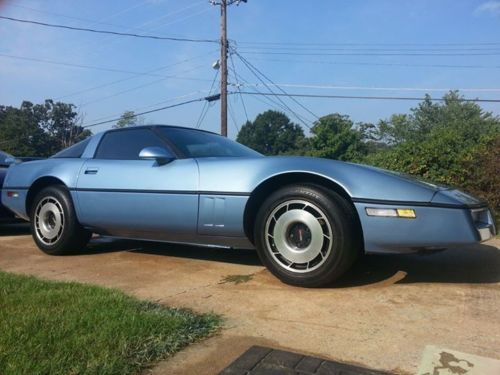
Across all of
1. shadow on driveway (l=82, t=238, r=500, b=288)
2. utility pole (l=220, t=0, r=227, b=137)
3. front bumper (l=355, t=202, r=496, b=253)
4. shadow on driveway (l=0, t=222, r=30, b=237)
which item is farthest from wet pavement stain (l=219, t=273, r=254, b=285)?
utility pole (l=220, t=0, r=227, b=137)

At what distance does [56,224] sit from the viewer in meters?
4.64

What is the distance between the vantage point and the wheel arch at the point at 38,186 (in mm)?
4748

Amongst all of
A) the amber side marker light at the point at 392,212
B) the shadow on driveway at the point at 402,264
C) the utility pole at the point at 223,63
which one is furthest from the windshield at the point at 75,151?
the utility pole at the point at 223,63

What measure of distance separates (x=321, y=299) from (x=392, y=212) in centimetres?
71

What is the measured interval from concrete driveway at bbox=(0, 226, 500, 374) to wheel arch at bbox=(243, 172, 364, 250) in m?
0.43

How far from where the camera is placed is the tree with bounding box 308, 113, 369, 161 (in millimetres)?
50250

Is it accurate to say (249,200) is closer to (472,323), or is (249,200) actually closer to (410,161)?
(472,323)

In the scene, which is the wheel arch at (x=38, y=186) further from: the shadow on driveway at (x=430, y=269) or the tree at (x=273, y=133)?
the tree at (x=273, y=133)

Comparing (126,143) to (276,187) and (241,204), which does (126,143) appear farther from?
(276,187)

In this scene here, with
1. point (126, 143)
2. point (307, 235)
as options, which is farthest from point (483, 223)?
point (126, 143)

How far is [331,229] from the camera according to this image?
125 inches

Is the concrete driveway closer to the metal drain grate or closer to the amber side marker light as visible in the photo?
the metal drain grate

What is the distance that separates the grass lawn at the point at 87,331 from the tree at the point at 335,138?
1871 inches

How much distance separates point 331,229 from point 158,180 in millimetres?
1504
